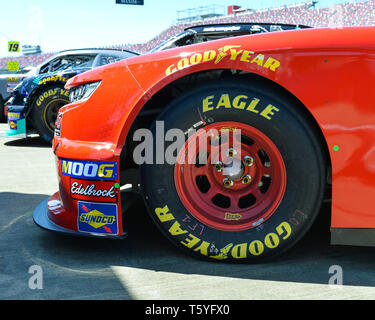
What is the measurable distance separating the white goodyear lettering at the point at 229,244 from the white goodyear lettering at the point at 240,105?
0.56 meters

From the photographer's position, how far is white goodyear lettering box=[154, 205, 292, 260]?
225 cm

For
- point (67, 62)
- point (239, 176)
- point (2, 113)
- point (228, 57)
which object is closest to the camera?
point (228, 57)

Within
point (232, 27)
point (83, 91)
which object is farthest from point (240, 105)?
point (232, 27)

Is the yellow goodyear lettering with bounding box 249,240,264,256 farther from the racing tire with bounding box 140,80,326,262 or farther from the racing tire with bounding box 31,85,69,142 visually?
the racing tire with bounding box 31,85,69,142

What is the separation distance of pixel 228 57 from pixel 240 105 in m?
0.25

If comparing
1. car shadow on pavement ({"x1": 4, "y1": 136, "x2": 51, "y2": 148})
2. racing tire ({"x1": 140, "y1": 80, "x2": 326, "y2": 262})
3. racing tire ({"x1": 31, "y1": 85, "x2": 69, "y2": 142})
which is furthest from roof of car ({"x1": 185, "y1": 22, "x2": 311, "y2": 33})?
car shadow on pavement ({"x1": 4, "y1": 136, "x2": 51, "y2": 148})

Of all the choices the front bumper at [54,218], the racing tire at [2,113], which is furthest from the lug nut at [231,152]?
the racing tire at [2,113]

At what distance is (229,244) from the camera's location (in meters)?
2.28

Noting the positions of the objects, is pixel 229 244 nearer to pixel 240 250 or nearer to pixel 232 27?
pixel 240 250

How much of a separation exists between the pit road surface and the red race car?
146 millimetres

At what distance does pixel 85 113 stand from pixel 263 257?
4.09ft
